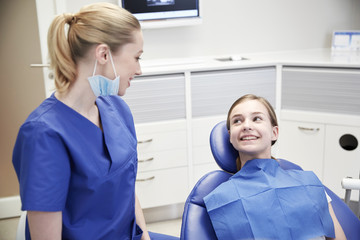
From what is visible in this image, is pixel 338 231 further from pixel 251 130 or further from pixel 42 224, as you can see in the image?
pixel 42 224

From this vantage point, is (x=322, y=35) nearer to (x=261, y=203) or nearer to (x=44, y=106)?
(x=261, y=203)

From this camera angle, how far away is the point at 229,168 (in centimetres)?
150

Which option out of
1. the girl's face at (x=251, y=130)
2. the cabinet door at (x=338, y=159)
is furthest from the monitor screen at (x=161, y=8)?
the girl's face at (x=251, y=130)

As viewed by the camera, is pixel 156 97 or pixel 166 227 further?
pixel 166 227

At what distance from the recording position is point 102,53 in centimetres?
114

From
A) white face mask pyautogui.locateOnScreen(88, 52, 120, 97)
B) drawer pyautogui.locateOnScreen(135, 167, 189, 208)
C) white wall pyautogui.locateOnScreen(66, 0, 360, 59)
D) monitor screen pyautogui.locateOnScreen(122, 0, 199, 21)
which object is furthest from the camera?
white wall pyautogui.locateOnScreen(66, 0, 360, 59)

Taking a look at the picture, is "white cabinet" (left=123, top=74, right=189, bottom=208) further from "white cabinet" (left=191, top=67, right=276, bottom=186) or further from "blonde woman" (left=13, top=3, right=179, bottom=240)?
"blonde woman" (left=13, top=3, right=179, bottom=240)

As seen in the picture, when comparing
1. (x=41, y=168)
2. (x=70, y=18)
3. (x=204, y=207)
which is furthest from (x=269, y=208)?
(x=70, y=18)

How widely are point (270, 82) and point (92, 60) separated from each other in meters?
1.53

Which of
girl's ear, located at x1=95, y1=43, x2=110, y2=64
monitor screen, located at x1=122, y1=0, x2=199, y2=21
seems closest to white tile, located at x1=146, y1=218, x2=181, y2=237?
monitor screen, located at x1=122, y1=0, x2=199, y2=21

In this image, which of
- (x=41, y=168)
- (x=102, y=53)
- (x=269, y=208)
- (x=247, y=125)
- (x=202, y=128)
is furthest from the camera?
(x=202, y=128)

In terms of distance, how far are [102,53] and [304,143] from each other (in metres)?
1.70

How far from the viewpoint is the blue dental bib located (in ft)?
4.26

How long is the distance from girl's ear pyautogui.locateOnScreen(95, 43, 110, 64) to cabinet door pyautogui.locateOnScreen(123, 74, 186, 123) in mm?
1108
